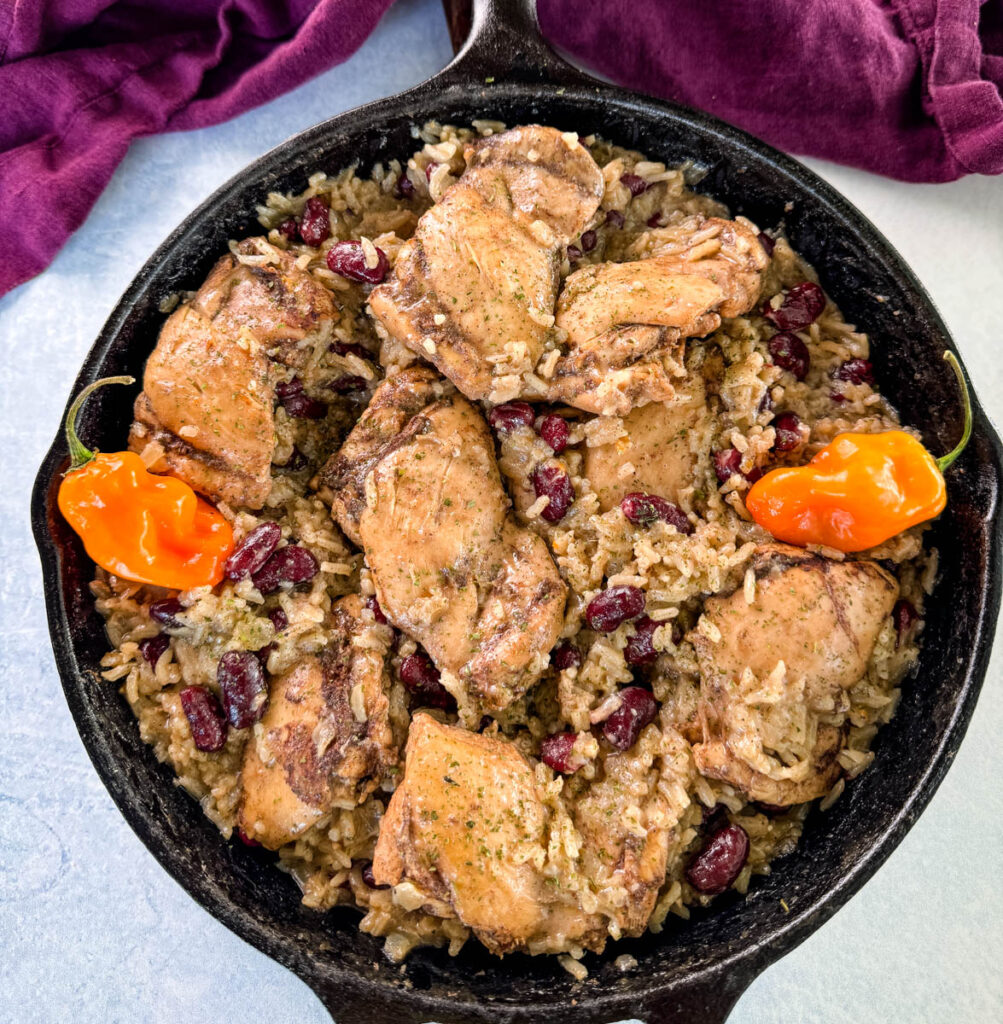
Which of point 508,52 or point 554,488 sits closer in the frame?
point 554,488

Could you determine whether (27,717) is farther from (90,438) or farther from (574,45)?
(574,45)

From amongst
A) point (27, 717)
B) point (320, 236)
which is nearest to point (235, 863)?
point (27, 717)

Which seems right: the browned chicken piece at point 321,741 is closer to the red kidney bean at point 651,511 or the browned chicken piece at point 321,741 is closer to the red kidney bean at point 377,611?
the red kidney bean at point 377,611

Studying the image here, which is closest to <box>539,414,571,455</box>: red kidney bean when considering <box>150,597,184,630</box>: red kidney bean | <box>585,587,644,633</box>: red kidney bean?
<box>585,587,644,633</box>: red kidney bean

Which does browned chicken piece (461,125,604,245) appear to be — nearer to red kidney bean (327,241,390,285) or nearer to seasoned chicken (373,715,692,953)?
red kidney bean (327,241,390,285)

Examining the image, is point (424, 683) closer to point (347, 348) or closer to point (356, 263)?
point (347, 348)

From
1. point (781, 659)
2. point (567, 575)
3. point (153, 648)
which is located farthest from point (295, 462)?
point (781, 659)
